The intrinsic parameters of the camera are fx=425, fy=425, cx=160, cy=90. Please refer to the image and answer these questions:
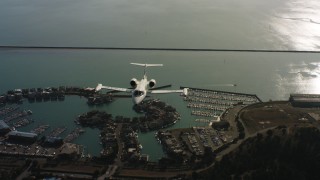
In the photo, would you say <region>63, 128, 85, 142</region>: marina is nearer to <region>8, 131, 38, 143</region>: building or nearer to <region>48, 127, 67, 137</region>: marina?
<region>48, 127, 67, 137</region>: marina

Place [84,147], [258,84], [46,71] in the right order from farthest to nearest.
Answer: [46,71] < [258,84] < [84,147]

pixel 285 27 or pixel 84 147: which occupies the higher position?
pixel 285 27

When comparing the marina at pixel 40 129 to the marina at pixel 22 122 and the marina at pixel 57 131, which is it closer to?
the marina at pixel 57 131

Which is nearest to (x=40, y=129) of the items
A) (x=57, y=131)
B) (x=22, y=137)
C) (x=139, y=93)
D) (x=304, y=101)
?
(x=57, y=131)

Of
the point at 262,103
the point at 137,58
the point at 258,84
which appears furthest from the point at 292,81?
the point at 137,58

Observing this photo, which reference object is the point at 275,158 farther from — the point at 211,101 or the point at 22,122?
the point at 22,122

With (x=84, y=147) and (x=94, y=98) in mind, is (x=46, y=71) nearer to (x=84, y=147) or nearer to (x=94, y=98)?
(x=94, y=98)
